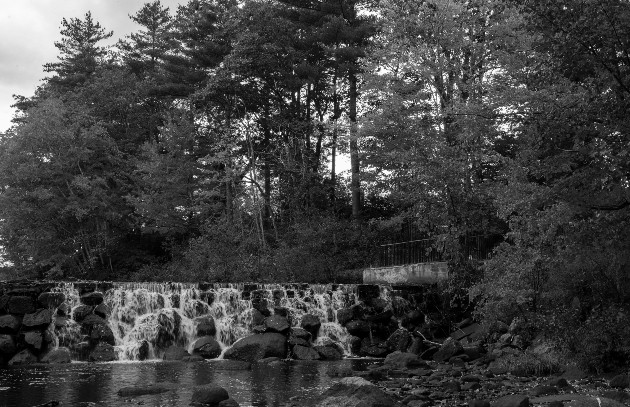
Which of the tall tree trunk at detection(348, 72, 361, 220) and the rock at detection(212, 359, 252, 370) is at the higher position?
the tall tree trunk at detection(348, 72, 361, 220)

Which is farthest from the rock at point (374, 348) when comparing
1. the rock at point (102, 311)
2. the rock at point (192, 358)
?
the rock at point (102, 311)

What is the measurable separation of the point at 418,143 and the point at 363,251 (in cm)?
887

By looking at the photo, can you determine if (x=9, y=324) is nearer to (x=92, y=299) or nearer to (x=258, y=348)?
(x=92, y=299)

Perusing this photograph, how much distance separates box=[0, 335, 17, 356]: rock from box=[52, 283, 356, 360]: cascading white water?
124cm

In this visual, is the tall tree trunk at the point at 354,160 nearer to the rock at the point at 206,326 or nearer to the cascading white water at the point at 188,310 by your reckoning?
the cascading white water at the point at 188,310

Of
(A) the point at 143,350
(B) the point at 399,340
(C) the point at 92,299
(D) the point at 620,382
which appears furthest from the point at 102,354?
(D) the point at 620,382

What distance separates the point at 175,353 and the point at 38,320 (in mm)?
4485

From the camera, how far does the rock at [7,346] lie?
712 inches

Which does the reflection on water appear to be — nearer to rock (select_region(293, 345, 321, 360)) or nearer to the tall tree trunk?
rock (select_region(293, 345, 321, 360))

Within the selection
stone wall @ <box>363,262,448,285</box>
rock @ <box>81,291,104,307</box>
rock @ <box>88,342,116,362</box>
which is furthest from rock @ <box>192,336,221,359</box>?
stone wall @ <box>363,262,448,285</box>

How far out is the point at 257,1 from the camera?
33.8 meters

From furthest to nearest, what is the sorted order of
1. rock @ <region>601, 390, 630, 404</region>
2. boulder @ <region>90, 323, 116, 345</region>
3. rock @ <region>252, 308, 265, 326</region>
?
rock @ <region>252, 308, 265, 326</region> < boulder @ <region>90, 323, 116, 345</region> < rock @ <region>601, 390, 630, 404</region>

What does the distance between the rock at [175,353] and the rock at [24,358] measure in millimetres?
3772

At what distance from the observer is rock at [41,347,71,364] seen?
1809cm
